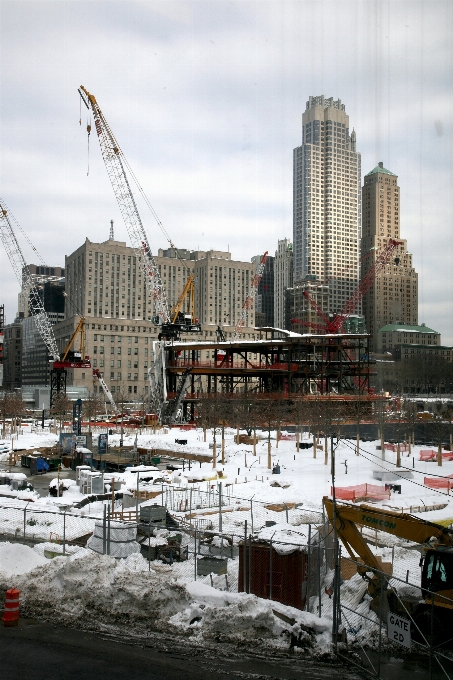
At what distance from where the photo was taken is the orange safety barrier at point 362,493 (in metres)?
26.2

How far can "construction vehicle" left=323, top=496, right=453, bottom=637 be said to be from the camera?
433 inches

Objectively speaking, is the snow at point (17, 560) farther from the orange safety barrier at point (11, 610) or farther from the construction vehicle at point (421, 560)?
the construction vehicle at point (421, 560)

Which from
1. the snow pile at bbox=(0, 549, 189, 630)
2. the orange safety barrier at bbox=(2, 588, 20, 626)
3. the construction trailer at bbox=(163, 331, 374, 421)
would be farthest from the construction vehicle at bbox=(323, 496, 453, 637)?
the construction trailer at bbox=(163, 331, 374, 421)

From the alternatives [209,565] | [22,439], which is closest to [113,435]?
[22,439]

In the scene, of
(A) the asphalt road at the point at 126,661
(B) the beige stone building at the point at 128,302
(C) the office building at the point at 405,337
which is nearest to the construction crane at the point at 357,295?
(B) the beige stone building at the point at 128,302

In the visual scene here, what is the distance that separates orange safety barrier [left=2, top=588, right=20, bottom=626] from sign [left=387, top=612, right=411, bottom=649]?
22.3ft

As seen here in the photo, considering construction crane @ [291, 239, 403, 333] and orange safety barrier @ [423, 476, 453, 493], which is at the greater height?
construction crane @ [291, 239, 403, 333]

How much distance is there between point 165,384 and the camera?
76.9 metres

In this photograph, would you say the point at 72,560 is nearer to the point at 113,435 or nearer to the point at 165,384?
the point at 113,435

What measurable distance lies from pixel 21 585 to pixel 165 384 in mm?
63326

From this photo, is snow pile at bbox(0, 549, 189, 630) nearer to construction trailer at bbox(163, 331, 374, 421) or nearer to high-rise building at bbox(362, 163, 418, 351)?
high-rise building at bbox(362, 163, 418, 351)

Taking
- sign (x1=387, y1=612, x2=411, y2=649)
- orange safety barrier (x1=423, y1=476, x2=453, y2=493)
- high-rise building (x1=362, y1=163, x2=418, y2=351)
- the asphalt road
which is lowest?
orange safety barrier (x1=423, y1=476, x2=453, y2=493)

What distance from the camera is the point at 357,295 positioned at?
131 meters

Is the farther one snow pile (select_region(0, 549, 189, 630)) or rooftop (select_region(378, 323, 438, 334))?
rooftop (select_region(378, 323, 438, 334))
